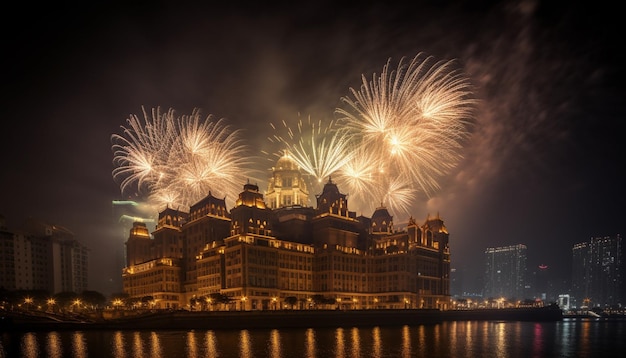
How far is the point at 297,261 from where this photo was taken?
16125 centimetres

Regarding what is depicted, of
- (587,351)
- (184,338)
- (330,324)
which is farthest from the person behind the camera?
(330,324)

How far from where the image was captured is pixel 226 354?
7081 centimetres

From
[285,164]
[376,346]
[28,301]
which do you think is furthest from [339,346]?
[285,164]

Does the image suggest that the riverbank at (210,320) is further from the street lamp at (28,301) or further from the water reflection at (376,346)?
the water reflection at (376,346)

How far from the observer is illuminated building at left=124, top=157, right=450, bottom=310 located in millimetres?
145500

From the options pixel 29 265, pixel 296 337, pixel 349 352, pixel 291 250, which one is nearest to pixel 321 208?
pixel 291 250

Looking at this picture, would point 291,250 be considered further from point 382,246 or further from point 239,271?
point 382,246

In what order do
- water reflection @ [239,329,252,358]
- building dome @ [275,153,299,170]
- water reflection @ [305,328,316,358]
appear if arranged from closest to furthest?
water reflection @ [239,329,252,358] < water reflection @ [305,328,316,358] < building dome @ [275,153,299,170]

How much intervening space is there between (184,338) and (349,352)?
37.2m

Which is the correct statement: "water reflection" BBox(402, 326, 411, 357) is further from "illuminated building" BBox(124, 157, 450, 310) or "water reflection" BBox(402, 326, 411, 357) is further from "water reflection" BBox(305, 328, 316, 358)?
"illuminated building" BBox(124, 157, 450, 310)

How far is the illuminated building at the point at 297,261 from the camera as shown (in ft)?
477

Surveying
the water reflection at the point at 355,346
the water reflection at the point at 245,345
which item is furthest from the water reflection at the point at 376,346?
the water reflection at the point at 245,345

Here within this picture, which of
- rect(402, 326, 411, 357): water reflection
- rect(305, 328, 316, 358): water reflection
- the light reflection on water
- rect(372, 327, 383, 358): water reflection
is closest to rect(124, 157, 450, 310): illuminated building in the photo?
rect(305, 328, 316, 358): water reflection

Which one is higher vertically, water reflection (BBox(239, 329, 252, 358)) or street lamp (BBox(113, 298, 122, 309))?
water reflection (BBox(239, 329, 252, 358))
